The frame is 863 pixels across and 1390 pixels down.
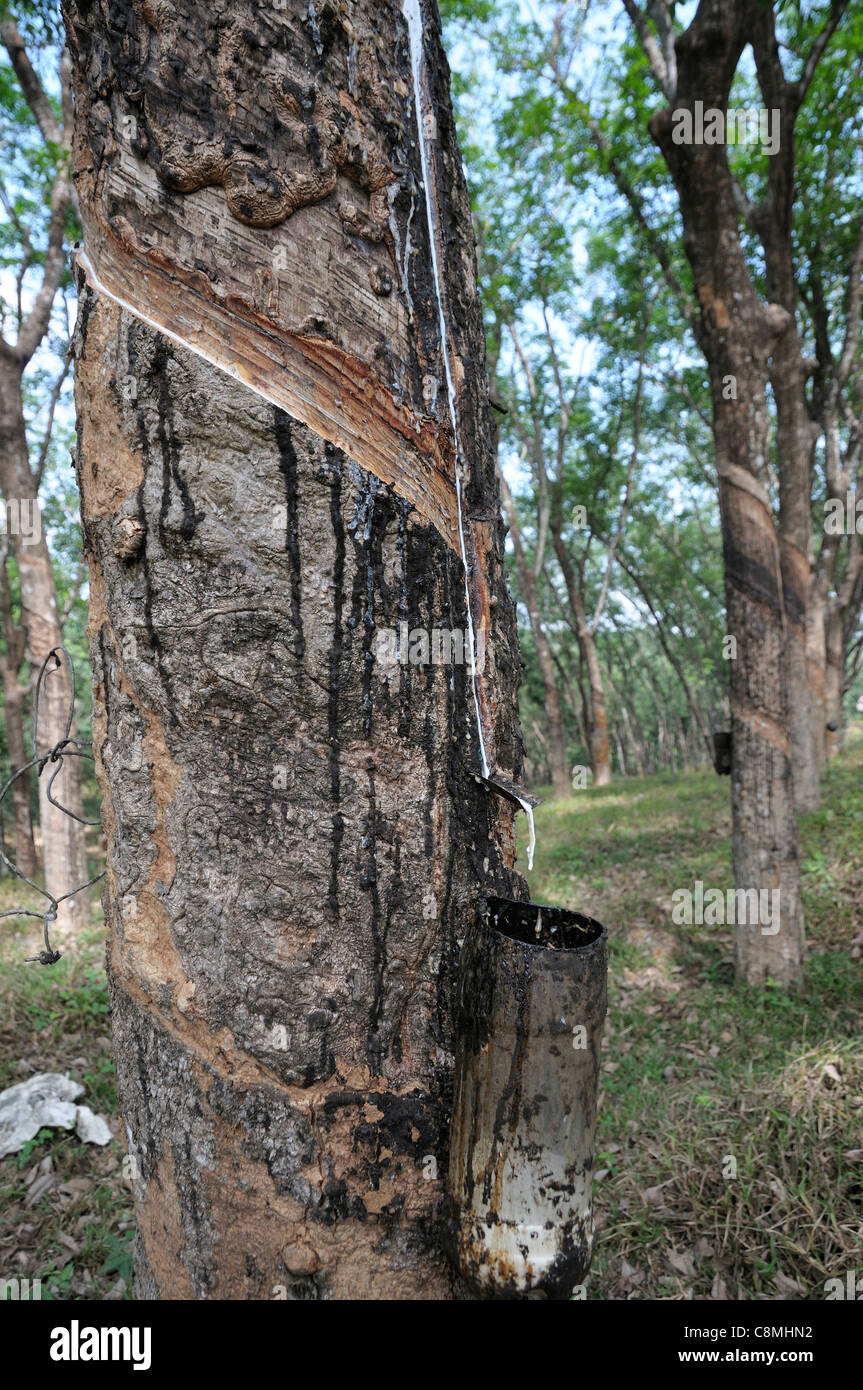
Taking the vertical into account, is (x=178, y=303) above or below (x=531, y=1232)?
above

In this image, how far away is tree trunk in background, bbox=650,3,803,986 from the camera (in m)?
4.50

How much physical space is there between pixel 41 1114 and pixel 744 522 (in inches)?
202

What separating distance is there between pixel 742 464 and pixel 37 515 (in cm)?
580

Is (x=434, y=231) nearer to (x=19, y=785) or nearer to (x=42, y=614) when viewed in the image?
(x=42, y=614)

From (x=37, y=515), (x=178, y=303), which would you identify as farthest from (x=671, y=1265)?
(x=37, y=515)

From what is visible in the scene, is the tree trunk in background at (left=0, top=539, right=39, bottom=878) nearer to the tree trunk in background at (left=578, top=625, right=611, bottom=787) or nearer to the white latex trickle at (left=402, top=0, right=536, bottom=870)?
the white latex trickle at (left=402, top=0, right=536, bottom=870)

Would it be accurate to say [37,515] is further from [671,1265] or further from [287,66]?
[671,1265]

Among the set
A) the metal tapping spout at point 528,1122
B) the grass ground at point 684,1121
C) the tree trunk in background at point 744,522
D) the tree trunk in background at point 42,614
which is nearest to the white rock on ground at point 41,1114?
the grass ground at point 684,1121

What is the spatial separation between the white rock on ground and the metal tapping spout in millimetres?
3534

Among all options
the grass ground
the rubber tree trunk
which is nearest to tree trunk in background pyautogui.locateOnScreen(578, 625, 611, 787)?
the grass ground

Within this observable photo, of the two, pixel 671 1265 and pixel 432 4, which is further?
pixel 671 1265

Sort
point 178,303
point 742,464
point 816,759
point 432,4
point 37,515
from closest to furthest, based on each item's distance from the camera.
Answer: point 178,303 < point 432,4 < point 742,464 < point 37,515 < point 816,759

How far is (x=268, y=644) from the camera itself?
1.08 m
